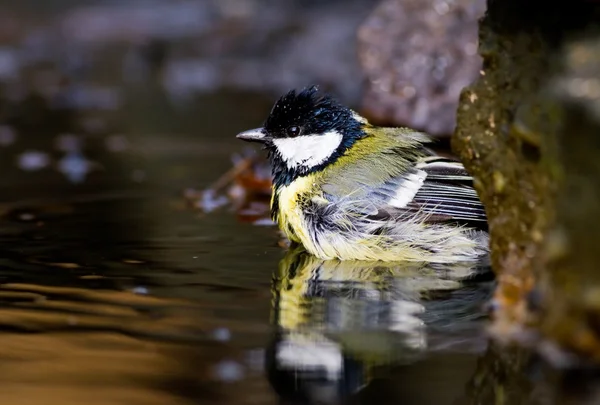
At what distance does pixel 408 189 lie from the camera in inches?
151

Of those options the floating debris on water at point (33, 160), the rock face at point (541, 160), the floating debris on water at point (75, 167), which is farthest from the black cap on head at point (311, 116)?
the floating debris on water at point (33, 160)

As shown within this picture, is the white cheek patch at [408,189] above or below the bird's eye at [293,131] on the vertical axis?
below

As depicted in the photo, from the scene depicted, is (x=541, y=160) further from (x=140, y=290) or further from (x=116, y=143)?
(x=116, y=143)

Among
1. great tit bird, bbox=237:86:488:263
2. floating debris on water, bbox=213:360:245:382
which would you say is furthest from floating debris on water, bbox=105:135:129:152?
floating debris on water, bbox=213:360:245:382

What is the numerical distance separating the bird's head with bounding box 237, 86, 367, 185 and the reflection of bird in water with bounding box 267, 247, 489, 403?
0.39 meters

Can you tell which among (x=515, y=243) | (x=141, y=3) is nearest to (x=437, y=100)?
(x=515, y=243)

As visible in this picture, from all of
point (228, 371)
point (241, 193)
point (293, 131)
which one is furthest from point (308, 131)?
point (228, 371)

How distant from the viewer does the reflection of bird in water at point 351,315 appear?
247 centimetres

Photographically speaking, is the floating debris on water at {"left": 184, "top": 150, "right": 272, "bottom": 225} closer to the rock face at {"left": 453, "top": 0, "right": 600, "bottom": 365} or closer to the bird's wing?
the bird's wing

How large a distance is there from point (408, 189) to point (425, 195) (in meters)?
0.07

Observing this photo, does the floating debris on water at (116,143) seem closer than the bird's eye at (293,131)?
No

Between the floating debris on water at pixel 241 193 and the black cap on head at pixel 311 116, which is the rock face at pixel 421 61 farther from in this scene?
the black cap on head at pixel 311 116

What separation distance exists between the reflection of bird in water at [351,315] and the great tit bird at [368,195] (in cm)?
8

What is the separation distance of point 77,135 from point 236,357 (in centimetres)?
563
